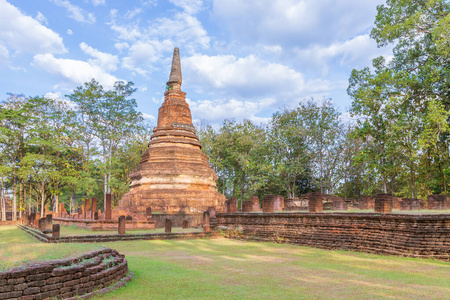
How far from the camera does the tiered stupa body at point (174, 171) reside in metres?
20.9

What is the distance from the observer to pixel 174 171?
21.8 metres

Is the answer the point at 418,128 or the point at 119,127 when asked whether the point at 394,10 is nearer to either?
the point at 418,128

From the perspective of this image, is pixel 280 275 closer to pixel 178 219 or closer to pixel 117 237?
pixel 117 237

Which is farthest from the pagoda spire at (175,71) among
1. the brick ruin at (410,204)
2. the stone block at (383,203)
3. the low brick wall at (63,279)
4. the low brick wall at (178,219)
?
the low brick wall at (63,279)

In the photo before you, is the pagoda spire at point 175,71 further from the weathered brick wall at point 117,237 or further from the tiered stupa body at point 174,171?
the weathered brick wall at point 117,237

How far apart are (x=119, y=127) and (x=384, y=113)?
2375 centimetres

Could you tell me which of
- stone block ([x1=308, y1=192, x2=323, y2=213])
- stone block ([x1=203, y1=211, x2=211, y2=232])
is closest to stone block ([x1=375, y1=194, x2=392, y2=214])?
stone block ([x1=308, y1=192, x2=323, y2=213])

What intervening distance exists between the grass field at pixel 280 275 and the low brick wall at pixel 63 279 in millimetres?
280

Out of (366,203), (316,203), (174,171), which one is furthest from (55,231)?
(366,203)

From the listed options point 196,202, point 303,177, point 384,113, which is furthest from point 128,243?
point 303,177

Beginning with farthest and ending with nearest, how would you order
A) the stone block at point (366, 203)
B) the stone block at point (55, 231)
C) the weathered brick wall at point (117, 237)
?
the stone block at point (366, 203) → the weathered brick wall at point (117, 237) → the stone block at point (55, 231)

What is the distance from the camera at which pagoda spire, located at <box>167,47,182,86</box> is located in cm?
2569

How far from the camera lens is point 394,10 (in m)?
19.2

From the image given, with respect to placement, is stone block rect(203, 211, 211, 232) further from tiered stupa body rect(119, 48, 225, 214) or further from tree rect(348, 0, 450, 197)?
tree rect(348, 0, 450, 197)
